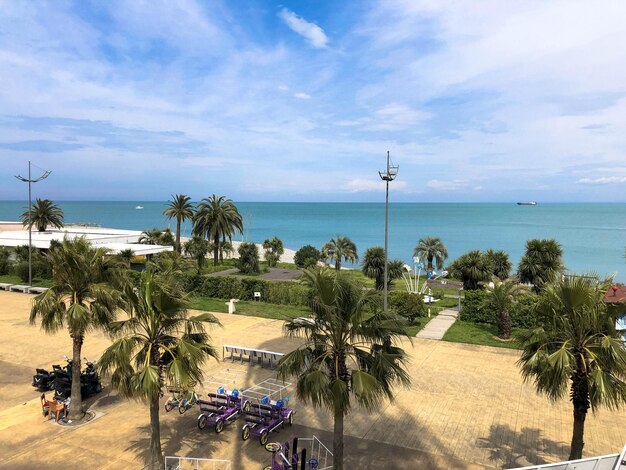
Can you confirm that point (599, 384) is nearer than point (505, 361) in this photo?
Yes

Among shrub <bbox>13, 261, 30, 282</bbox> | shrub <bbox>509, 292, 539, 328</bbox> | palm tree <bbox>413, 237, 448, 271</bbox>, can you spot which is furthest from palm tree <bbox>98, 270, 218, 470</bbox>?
palm tree <bbox>413, 237, 448, 271</bbox>

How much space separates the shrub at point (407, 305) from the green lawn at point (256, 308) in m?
5.07

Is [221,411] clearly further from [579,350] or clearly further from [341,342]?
[579,350]

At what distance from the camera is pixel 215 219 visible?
152 ft

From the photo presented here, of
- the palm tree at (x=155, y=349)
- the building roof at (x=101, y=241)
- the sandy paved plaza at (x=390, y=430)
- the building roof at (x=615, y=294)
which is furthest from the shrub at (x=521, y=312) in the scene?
the building roof at (x=101, y=241)

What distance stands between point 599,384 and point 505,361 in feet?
37.1

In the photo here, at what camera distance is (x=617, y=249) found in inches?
3777

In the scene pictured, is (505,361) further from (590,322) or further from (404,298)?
(590,322)

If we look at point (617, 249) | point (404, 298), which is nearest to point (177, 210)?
point (404, 298)

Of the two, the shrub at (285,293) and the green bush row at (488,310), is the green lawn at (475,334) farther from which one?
the shrub at (285,293)

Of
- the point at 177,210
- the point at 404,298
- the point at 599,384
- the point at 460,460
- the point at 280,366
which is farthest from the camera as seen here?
the point at 177,210

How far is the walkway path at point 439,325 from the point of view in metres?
22.7

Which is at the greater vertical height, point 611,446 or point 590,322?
point 590,322

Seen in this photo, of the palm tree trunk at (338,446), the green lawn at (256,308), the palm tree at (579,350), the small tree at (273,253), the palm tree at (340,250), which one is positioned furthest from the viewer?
the small tree at (273,253)
